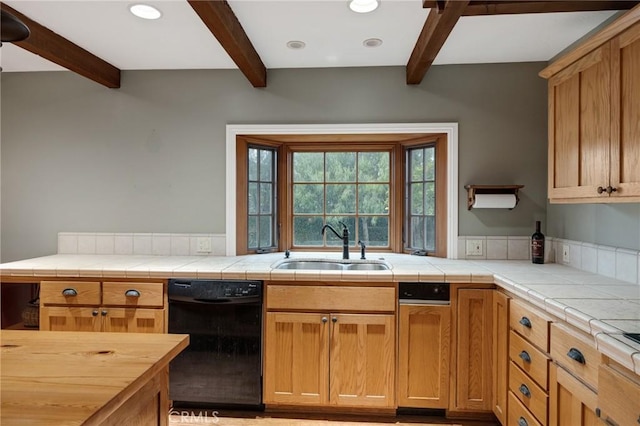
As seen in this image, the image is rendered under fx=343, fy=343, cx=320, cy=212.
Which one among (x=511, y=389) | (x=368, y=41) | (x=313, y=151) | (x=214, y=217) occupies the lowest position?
(x=511, y=389)

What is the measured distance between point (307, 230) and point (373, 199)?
627 millimetres

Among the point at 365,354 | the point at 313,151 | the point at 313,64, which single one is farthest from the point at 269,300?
the point at 313,64

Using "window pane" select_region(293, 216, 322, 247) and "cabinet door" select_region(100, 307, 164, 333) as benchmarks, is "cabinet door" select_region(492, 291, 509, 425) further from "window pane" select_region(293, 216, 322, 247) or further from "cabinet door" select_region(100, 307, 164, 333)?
"cabinet door" select_region(100, 307, 164, 333)

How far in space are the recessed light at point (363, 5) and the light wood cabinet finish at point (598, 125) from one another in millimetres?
1064

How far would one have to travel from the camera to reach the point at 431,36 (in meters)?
1.89

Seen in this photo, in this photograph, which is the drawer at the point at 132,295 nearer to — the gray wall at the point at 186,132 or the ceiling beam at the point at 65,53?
the gray wall at the point at 186,132

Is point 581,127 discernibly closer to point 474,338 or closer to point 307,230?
point 474,338

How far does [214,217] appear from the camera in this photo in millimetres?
2729

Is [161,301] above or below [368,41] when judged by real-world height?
below

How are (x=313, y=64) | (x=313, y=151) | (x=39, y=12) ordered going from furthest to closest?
1. (x=313, y=151)
2. (x=313, y=64)
3. (x=39, y=12)

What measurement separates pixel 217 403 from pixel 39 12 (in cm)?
251

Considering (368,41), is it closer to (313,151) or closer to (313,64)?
(313,64)

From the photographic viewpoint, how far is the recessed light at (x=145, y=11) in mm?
1872

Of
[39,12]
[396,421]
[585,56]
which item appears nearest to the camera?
[585,56]
